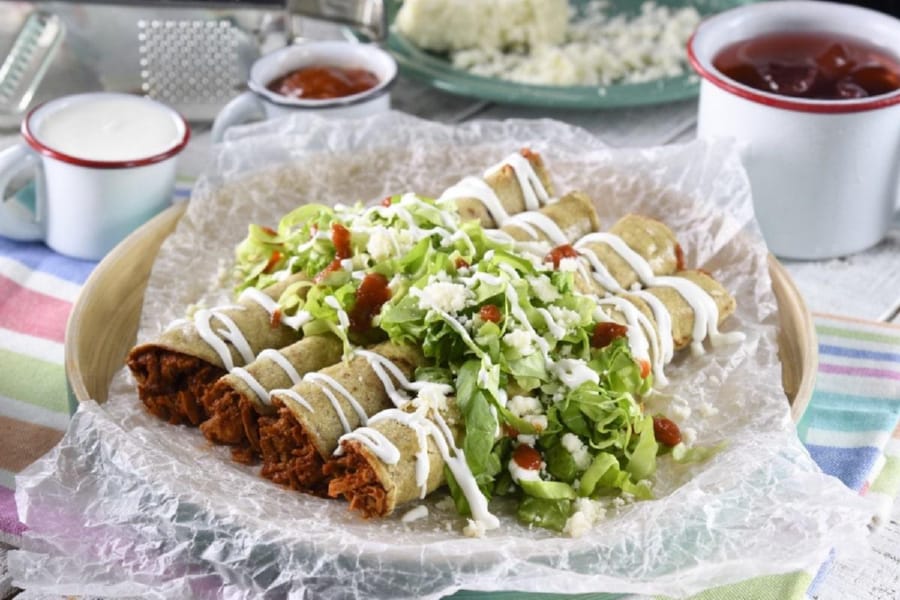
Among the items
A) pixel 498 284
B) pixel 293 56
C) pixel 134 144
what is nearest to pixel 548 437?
pixel 498 284

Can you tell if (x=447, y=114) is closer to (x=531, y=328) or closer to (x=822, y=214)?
(x=822, y=214)

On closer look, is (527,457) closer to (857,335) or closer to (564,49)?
(857,335)

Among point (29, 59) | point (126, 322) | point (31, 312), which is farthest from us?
point (29, 59)

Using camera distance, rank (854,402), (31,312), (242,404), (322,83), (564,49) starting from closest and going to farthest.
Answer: (242,404) → (854,402) → (31,312) → (322,83) → (564,49)

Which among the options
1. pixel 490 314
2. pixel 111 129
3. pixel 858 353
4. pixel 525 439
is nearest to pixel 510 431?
pixel 525 439

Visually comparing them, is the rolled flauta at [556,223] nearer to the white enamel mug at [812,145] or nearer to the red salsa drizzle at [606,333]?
the red salsa drizzle at [606,333]

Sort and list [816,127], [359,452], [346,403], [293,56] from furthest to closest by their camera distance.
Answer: [293,56] → [816,127] → [346,403] → [359,452]
